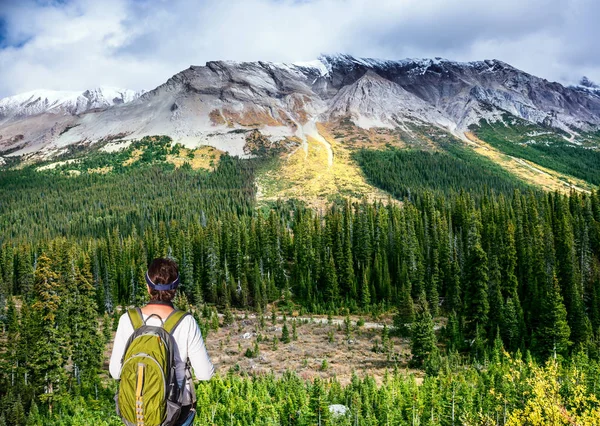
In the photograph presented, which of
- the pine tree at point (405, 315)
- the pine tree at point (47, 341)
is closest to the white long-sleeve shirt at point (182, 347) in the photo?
the pine tree at point (47, 341)

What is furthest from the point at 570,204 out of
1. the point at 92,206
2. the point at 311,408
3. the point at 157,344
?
the point at 92,206

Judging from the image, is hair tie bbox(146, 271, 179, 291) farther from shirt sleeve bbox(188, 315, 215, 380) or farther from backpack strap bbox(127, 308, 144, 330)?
shirt sleeve bbox(188, 315, 215, 380)

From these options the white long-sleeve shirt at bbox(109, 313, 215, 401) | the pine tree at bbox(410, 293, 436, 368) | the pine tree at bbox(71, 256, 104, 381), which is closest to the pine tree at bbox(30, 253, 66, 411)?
the pine tree at bbox(71, 256, 104, 381)

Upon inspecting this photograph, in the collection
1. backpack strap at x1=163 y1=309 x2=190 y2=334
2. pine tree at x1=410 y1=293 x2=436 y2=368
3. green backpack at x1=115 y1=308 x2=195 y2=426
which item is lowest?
pine tree at x1=410 y1=293 x2=436 y2=368

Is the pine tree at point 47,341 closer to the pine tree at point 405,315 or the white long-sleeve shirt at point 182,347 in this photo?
the white long-sleeve shirt at point 182,347

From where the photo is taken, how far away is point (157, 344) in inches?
245

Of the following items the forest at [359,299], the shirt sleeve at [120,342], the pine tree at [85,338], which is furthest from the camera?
the pine tree at [85,338]

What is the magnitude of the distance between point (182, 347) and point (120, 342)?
0.89 m

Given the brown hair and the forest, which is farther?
the forest

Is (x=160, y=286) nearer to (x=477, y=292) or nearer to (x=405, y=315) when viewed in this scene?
(x=477, y=292)

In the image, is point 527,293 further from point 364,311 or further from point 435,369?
point 435,369

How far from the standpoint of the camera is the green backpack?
6078mm

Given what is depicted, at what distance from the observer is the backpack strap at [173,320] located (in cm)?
640

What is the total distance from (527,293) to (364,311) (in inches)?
1117
